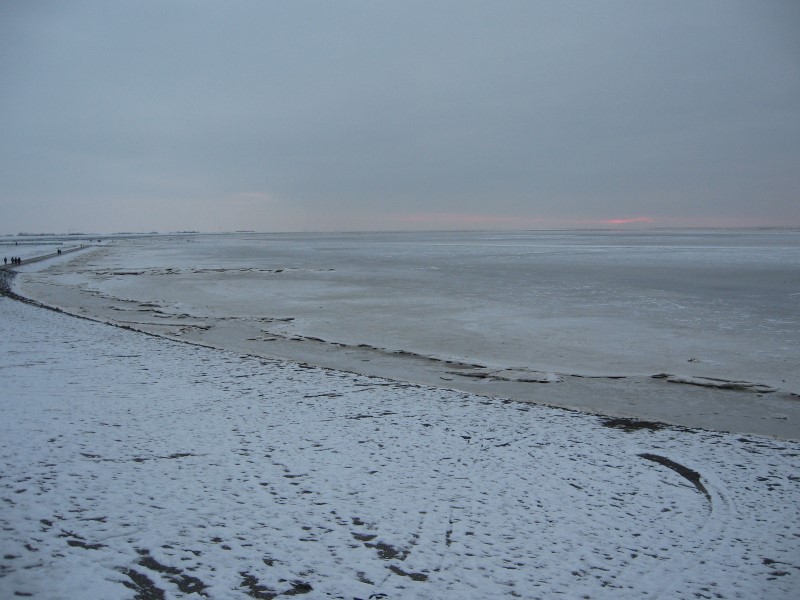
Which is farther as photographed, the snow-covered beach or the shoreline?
the shoreline

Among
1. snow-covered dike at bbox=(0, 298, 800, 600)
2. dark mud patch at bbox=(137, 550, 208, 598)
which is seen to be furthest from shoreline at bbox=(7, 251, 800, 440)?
dark mud patch at bbox=(137, 550, 208, 598)

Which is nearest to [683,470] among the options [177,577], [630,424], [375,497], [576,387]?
[630,424]

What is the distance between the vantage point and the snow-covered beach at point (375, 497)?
3.83 meters

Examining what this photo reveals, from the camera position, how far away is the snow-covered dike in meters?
3.82

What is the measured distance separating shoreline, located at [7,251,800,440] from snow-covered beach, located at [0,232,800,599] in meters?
0.19

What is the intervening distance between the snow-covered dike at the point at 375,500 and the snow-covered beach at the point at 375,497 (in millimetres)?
19

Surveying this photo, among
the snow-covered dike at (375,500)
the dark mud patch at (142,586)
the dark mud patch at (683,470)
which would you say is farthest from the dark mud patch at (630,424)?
the dark mud patch at (142,586)

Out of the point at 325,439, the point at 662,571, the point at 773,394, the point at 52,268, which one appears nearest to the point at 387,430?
the point at 325,439

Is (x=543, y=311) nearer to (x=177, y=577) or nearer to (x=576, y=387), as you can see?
(x=576, y=387)

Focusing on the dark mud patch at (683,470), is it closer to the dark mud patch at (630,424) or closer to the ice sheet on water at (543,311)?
the dark mud patch at (630,424)

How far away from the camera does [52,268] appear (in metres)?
36.4

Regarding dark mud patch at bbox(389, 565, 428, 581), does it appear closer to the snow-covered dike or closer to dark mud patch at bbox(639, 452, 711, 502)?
the snow-covered dike

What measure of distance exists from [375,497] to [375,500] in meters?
0.06

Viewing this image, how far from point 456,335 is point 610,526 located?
8495 millimetres
